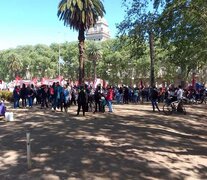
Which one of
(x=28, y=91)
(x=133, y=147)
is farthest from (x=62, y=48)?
(x=133, y=147)

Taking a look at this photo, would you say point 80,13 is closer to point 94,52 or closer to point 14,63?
point 94,52

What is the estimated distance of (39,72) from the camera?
360ft

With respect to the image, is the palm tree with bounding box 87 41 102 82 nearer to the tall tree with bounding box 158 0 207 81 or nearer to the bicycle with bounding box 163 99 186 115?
the tall tree with bounding box 158 0 207 81

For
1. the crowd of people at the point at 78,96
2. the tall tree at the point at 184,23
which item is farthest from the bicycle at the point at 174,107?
the tall tree at the point at 184,23

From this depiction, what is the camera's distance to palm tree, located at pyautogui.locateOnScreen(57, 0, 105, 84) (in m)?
35.4

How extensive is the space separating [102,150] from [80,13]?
1010 inches

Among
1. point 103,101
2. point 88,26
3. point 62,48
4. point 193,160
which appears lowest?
point 193,160

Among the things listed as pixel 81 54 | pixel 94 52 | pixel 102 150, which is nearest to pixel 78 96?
pixel 102 150

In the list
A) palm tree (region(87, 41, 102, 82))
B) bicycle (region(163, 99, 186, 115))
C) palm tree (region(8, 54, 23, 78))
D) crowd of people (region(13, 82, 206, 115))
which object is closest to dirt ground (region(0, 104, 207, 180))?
crowd of people (region(13, 82, 206, 115))

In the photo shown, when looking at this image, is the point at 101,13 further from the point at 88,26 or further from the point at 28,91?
the point at 28,91

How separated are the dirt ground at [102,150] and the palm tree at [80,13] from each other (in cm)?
1786

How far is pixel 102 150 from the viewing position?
38.3ft

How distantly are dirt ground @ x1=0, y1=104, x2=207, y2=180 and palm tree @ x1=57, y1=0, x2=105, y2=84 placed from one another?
703 inches

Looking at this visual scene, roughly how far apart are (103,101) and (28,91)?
6678 millimetres
